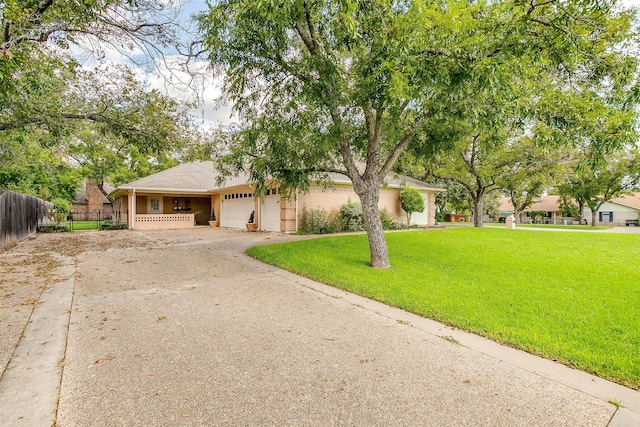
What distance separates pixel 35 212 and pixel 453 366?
20.7m

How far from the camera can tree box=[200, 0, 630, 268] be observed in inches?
205

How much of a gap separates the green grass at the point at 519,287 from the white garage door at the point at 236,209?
8298 millimetres

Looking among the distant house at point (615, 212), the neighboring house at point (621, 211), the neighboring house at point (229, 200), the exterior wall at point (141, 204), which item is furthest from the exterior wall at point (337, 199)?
the neighboring house at point (621, 211)

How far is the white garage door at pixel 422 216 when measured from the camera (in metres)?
20.2

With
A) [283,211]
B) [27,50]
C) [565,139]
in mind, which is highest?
[27,50]

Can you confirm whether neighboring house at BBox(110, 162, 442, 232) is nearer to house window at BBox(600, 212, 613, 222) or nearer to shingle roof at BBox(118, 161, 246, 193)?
shingle roof at BBox(118, 161, 246, 193)

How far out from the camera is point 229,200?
2016 centimetres

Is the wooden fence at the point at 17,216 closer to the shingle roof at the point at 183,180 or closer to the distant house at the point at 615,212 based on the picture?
the shingle roof at the point at 183,180

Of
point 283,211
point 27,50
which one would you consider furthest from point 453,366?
point 283,211

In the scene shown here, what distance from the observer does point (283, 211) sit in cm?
1525

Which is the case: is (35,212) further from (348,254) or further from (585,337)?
(585,337)

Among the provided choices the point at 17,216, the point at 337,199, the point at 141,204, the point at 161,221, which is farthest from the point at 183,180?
the point at 337,199

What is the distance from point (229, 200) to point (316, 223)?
25.0ft

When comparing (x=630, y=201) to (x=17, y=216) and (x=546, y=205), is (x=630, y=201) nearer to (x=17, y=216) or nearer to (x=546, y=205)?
(x=546, y=205)
